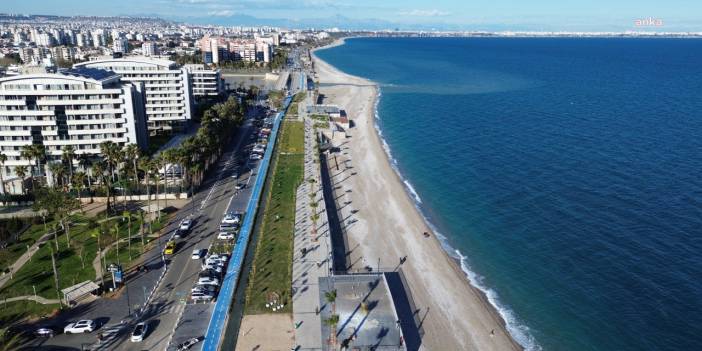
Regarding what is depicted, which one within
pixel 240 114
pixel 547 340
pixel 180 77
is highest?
pixel 180 77

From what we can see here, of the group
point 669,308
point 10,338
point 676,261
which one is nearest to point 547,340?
point 669,308

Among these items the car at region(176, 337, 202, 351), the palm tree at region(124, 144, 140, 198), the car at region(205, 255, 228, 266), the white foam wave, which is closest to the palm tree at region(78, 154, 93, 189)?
the palm tree at region(124, 144, 140, 198)

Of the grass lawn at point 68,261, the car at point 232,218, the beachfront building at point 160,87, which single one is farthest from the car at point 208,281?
the beachfront building at point 160,87

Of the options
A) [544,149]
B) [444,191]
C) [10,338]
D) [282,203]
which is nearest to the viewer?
[10,338]

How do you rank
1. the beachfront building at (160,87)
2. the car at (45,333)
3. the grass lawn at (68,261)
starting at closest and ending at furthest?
the car at (45,333) < the grass lawn at (68,261) < the beachfront building at (160,87)

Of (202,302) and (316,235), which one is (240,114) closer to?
(316,235)

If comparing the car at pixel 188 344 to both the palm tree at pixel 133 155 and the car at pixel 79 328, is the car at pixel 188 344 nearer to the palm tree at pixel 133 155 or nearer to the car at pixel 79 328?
the car at pixel 79 328
